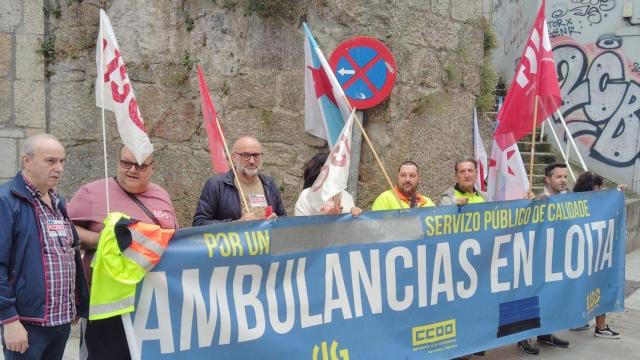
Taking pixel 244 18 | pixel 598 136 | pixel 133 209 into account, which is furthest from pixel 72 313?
pixel 598 136

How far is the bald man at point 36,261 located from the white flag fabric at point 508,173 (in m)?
3.94

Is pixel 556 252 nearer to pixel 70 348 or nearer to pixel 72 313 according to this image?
pixel 72 313

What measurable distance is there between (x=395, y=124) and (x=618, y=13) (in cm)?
706

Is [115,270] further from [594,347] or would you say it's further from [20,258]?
[594,347]

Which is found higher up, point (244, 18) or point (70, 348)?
point (244, 18)

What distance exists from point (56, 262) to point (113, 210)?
46 centimetres

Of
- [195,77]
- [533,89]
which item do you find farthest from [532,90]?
[195,77]

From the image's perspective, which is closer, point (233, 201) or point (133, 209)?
point (133, 209)

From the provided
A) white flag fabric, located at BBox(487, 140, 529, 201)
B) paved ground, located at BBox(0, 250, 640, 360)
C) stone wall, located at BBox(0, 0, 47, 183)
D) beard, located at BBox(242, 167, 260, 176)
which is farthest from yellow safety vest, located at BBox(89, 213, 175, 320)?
white flag fabric, located at BBox(487, 140, 529, 201)

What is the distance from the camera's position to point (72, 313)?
281 cm

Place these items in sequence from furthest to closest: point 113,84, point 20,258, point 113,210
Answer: point 113,84
point 113,210
point 20,258

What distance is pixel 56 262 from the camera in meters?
2.70

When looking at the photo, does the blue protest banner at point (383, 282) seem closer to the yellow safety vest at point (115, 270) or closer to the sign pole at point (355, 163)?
the yellow safety vest at point (115, 270)

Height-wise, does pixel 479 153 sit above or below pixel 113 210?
above
